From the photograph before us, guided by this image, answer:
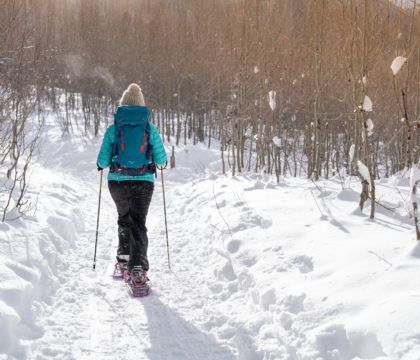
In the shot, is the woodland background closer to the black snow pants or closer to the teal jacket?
the teal jacket

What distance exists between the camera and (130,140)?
441 cm

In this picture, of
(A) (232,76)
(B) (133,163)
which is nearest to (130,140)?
(B) (133,163)

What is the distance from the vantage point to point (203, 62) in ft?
66.8

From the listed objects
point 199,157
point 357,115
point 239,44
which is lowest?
point 199,157

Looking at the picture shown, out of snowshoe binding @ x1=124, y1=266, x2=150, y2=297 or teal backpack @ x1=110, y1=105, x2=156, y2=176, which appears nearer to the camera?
snowshoe binding @ x1=124, y1=266, x2=150, y2=297

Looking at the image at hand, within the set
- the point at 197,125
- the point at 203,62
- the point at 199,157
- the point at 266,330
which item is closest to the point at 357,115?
the point at 266,330

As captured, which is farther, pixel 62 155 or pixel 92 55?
pixel 92 55

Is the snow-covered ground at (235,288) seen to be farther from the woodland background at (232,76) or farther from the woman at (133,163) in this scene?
the woodland background at (232,76)

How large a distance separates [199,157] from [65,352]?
15.1m

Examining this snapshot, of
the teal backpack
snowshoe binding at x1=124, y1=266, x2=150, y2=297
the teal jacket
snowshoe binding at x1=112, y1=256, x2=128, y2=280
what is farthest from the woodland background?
snowshoe binding at x1=124, y1=266, x2=150, y2=297

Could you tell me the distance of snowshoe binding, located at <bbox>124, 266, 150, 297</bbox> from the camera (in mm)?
4305

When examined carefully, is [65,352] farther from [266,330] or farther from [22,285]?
[266,330]

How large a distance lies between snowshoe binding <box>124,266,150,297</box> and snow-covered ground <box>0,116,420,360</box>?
0.08 metres

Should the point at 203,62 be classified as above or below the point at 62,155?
above
